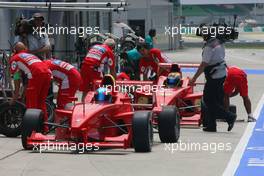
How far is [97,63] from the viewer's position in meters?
13.5

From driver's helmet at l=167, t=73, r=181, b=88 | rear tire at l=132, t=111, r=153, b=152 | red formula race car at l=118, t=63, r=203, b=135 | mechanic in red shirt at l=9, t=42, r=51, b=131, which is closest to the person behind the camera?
rear tire at l=132, t=111, r=153, b=152

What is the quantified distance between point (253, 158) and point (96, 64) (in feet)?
15.3

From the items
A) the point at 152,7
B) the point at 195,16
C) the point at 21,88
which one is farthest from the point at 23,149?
the point at 195,16

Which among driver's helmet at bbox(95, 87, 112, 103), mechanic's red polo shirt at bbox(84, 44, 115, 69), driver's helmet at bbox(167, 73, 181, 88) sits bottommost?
driver's helmet at bbox(167, 73, 181, 88)

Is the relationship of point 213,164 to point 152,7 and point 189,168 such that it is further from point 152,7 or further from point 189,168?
point 152,7

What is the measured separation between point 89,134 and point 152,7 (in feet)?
131

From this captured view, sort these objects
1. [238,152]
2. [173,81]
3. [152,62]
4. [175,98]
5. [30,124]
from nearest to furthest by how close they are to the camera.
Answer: [30,124] < [238,152] < [175,98] < [173,81] < [152,62]

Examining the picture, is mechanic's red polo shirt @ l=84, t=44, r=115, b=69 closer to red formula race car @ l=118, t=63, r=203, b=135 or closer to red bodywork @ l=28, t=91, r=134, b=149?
red formula race car @ l=118, t=63, r=203, b=135

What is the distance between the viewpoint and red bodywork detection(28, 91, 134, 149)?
9.83 m

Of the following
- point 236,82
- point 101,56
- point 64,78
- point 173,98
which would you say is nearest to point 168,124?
point 64,78

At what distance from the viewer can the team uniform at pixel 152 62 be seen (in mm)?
17328

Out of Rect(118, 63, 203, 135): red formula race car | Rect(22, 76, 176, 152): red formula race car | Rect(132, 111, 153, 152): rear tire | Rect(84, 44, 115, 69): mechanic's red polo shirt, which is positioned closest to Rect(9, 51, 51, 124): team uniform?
Rect(22, 76, 176, 152): red formula race car

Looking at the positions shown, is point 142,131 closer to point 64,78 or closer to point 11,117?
point 64,78

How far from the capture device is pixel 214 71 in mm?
12344
